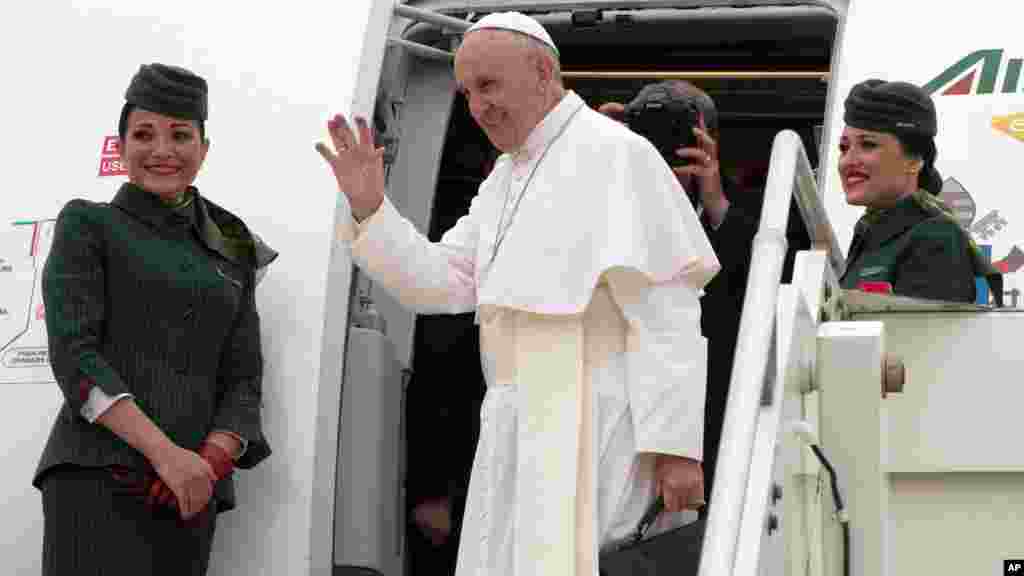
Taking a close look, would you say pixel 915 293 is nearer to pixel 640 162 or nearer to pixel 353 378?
pixel 640 162

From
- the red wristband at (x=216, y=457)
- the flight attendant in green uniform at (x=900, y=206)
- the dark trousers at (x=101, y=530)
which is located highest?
the flight attendant in green uniform at (x=900, y=206)

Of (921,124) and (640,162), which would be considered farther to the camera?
(921,124)

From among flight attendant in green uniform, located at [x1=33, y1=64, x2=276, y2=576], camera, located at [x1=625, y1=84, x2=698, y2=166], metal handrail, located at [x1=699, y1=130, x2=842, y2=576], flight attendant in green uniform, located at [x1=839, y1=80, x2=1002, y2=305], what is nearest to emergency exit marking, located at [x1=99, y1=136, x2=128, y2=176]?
flight attendant in green uniform, located at [x1=33, y1=64, x2=276, y2=576]

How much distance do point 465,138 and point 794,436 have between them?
11.3 feet

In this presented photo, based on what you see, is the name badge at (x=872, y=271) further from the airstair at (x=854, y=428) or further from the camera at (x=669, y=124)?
the camera at (x=669, y=124)

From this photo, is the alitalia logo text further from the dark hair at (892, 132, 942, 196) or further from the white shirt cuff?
the white shirt cuff

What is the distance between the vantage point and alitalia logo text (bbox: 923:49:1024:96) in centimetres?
454

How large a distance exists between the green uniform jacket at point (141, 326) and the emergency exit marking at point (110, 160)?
71 centimetres

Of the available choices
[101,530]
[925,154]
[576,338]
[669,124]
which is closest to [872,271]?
[925,154]

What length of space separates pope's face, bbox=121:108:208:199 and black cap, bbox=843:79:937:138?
1580 mm

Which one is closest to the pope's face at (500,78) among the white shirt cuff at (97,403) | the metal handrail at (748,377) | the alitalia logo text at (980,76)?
the metal handrail at (748,377)

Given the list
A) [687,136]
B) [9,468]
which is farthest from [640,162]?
[9,468]

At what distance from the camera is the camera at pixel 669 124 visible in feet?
14.0

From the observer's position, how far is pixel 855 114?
4.03 m
